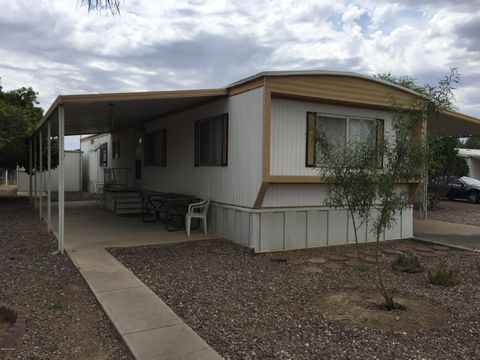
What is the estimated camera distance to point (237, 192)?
7.95 metres

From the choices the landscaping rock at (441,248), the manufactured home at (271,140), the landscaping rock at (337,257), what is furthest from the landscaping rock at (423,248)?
the landscaping rock at (337,257)

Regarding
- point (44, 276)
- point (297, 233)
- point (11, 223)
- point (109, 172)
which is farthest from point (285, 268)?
point (109, 172)

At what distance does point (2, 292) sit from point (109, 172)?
12.6 m

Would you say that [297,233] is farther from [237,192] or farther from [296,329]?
[296,329]

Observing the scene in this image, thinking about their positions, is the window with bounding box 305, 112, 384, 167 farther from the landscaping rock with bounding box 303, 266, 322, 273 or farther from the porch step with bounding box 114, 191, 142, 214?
the porch step with bounding box 114, 191, 142, 214

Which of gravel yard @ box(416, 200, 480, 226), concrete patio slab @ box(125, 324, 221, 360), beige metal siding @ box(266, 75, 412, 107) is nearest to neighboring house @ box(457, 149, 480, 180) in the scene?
gravel yard @ box(416, 200, 480, 226)

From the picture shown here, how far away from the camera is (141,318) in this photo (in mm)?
4234

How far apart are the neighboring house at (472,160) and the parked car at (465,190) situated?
4.97m

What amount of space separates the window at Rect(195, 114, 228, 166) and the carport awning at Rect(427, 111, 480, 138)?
14.4 ft

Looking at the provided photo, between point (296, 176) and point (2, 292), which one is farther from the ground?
point (296, 176)

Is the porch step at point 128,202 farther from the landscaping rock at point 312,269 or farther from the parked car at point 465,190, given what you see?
the parked car at point 465,190

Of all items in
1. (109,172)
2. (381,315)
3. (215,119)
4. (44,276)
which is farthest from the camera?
(109,172)

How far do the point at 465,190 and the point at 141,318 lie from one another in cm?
1887

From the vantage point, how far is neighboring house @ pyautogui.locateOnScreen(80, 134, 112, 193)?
747 inches
